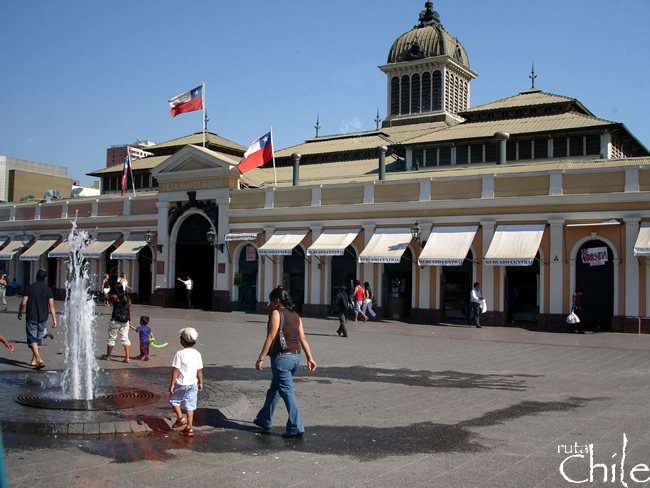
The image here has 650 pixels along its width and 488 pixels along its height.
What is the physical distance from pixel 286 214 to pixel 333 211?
2502mm

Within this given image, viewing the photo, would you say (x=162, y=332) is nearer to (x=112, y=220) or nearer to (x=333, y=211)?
(x=333, y=211)

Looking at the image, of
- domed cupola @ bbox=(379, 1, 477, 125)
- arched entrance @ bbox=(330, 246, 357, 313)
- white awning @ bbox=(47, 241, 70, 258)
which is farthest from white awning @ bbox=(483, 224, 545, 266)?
white awning @ bbox=(47, 241, 70, 258)

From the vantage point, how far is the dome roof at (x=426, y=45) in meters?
41.9

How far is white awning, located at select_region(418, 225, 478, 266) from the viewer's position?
2420cm

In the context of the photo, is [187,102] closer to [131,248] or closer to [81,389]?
[131,248]

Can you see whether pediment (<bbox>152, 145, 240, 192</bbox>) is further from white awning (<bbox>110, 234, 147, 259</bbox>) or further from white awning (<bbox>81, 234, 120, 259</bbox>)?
white awning (<bbox>81, 234, 120, 259</bbox>)

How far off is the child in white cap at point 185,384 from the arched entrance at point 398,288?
19824 mm

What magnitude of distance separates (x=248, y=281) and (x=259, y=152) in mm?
6272

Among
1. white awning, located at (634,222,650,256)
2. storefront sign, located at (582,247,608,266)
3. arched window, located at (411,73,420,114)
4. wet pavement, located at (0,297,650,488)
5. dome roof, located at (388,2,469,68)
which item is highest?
dome roof, located at (388,2,469,68)

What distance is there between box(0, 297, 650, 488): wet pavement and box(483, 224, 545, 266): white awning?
26.9ft

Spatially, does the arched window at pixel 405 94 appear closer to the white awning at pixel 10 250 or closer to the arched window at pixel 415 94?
the arched window at pixel 415 94

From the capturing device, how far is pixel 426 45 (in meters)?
42.5

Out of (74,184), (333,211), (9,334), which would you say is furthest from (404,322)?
(74,184)

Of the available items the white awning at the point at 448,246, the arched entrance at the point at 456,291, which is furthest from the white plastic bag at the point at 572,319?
the arched entrance at the point at 456,291
